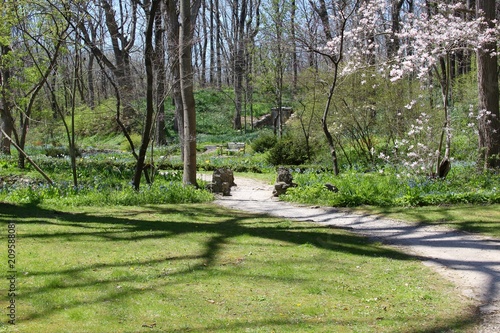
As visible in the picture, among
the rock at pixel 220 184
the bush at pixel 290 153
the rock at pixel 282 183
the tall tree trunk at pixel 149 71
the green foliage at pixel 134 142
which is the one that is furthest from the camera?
the green foliage at pixel 134 142

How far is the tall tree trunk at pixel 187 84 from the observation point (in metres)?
12.5

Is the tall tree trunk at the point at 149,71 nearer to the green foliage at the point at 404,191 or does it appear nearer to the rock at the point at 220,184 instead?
the rock at the point at 220,184

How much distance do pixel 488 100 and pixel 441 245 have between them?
6.16 meters

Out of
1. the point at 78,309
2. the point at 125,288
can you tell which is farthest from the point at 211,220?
the point at 78,309

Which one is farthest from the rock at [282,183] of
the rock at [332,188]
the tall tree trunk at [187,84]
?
the tall tree trunk at [187,84]

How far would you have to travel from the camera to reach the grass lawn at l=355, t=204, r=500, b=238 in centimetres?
820

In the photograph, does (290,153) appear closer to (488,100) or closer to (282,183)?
(282,183)

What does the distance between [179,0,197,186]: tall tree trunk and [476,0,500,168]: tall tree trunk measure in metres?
6.83

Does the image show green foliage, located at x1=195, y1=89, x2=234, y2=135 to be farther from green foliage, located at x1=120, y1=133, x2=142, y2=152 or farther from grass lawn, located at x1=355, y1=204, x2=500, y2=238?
grass lawn, located at x1=355, y1=204, x2=500, y2=238

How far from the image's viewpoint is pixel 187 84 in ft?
41.4

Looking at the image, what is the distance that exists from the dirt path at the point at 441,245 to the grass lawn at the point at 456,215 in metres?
0.33

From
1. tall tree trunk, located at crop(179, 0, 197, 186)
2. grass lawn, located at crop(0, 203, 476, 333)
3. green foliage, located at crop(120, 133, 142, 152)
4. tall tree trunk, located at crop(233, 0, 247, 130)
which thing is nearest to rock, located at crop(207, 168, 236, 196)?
tall tree trunk, located at crop(179, 0, 197, 186)

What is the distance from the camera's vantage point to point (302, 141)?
61.1ft

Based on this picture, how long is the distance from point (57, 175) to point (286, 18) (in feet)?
47.8
